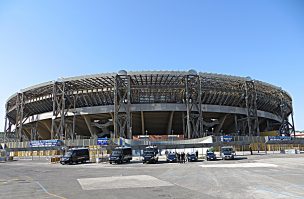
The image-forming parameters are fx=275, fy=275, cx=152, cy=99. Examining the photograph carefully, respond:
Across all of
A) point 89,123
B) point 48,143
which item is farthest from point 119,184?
point 89,123

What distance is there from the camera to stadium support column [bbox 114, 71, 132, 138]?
62513 mm

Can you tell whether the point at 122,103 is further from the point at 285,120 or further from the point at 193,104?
the point at 285,120

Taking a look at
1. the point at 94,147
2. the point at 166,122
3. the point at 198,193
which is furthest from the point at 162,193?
the point at 166,122

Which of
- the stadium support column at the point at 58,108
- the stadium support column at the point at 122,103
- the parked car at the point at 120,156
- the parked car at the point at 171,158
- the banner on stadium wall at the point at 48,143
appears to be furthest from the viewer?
the stadium support column at the point at 58,108

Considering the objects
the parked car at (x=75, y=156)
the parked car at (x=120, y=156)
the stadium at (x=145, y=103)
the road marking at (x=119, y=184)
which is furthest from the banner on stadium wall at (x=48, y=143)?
the road marking at (x=119, y=184)

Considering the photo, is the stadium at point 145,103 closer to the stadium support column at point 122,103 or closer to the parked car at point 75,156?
the stadium support column at point 122,103

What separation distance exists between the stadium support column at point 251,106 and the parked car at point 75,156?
1765 inches

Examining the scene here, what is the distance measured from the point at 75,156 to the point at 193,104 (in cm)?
3609

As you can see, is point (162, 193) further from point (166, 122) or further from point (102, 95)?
point (166, 122)

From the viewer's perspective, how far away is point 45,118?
2948 inches

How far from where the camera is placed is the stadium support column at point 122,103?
6251 centimetres

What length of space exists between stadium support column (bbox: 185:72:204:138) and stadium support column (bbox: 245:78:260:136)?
1303cm

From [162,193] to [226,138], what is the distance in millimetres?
42081

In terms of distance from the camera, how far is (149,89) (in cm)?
6575
